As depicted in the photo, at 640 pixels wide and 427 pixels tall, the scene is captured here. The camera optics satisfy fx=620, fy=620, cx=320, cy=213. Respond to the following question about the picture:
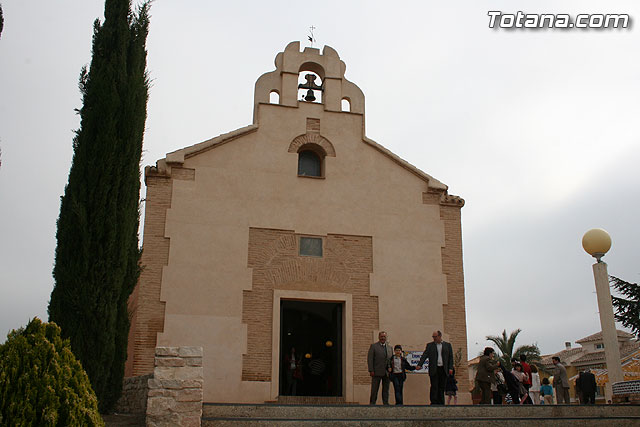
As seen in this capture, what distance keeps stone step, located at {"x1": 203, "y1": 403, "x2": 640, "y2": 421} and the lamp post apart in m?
1.81

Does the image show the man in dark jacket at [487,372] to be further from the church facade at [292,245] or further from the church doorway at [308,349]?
the church doorway at [308,349]

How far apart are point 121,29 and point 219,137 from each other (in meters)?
3.14

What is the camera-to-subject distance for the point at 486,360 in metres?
11.7

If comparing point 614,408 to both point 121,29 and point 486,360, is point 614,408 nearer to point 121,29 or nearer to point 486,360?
point 486,360

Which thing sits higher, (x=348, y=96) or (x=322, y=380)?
(x=348, y=96)

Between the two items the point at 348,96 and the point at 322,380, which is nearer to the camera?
the point at 348,96

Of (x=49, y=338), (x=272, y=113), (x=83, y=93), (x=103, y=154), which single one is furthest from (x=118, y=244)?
(x=272, y=113)

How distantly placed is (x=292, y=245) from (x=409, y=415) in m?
5.39

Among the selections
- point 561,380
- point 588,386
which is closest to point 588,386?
point 588,386

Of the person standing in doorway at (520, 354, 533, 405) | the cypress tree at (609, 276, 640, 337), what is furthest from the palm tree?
the person standing in doorway at (520, 354, 533, 405)

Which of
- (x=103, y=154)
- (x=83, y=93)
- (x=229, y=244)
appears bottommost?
(x=229, y=244)

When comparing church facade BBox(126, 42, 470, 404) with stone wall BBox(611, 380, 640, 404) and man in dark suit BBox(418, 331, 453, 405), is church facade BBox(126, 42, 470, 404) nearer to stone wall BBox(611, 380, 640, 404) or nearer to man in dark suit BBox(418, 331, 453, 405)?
man in dark suit BBox(418, 331, 453, 405)

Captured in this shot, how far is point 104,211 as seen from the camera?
10211 mm

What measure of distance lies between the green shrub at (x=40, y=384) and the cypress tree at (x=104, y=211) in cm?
333
